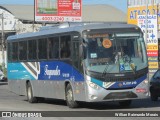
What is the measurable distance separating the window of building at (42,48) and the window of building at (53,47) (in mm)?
445

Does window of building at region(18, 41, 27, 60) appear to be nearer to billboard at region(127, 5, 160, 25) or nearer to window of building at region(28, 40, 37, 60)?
window of building at region(28, 40, 37, 60)

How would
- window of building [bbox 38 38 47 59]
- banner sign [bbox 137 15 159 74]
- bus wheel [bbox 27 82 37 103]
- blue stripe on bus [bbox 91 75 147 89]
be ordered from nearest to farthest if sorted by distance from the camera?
blue stripe on bus [bbox 91 75 147 89] < window of building [bbox 38 38 47 59] < bus wheel [bbox 27 82 37 103] < banner sign [bbox 137 15 159 74]

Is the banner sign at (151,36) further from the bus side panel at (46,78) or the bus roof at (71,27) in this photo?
the bus roof at (71,27)

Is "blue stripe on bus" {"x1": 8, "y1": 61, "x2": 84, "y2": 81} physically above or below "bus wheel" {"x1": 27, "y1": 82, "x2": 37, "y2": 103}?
above

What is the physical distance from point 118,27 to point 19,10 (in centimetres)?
8034

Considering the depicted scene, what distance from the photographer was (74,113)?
59.7 feet

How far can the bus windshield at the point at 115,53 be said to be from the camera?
19125mm

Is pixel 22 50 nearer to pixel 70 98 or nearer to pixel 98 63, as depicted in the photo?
pixel 70 98

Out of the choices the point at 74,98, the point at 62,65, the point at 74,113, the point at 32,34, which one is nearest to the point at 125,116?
the point at 74,113

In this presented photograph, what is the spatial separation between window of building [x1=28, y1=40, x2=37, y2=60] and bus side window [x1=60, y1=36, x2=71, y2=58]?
2.84 m

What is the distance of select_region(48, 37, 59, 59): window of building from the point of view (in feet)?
70.5

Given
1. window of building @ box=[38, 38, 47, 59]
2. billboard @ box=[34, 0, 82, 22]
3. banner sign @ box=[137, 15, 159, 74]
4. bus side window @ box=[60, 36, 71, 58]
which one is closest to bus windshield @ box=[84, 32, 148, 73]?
bus side window @ box=[60, 36, 71, 58]

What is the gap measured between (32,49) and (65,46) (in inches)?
140

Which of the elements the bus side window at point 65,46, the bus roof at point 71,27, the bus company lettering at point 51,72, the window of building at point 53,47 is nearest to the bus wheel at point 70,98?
the bus company lettering at point 51,72
